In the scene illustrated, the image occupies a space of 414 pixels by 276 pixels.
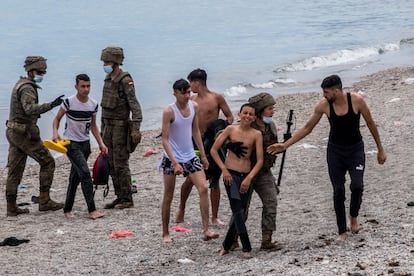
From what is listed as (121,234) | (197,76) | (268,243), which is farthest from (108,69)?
(268,243)

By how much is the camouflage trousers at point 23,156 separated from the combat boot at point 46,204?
9cm

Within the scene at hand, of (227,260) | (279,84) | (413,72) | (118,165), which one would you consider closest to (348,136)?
(227,260)

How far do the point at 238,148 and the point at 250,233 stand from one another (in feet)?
5.84

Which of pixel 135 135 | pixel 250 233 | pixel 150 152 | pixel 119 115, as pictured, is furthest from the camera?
pixel 150 152

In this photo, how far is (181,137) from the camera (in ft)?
30.4

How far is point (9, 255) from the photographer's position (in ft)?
31.6

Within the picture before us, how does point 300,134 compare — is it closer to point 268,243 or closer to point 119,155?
point 268,243

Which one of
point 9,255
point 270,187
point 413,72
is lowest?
point 9,255

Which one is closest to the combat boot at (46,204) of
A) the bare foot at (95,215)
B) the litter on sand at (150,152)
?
the bare foot at (95,215)

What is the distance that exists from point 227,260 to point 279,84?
2028 centimetres

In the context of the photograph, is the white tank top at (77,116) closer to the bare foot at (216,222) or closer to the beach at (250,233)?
the beach at (250,233)

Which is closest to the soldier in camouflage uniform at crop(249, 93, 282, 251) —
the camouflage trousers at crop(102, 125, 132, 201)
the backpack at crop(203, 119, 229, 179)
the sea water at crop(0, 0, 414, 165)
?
the backpack at crop(203, 119, 229, 179)

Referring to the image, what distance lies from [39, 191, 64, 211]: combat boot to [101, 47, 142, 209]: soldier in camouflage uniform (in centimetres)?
88

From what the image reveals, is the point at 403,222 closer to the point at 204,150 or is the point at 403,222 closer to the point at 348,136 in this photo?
the point at 348,136
